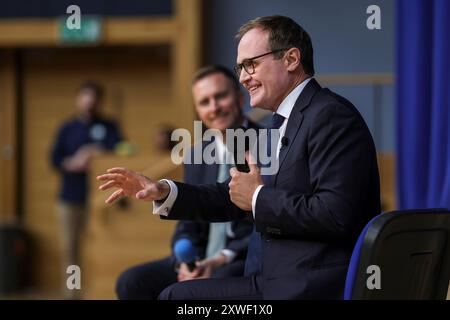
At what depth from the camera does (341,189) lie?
6.64 feet

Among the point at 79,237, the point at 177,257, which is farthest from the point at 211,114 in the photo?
the point at 79,237

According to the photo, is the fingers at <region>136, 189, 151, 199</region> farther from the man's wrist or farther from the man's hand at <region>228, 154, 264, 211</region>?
the man's hand at <region>228, 154, 264, 211</region>

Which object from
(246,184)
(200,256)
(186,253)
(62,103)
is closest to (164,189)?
(246,184)

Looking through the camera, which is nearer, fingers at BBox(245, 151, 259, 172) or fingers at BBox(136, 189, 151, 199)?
fingers at BBox(245, 151, 259, 172)

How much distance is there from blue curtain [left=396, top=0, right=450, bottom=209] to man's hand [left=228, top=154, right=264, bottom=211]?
54.8 inches

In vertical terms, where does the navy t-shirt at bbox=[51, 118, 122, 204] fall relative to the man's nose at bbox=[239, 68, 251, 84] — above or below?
below

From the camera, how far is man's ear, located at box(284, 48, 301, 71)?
7.26 ft

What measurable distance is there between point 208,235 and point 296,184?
1163 millimetres

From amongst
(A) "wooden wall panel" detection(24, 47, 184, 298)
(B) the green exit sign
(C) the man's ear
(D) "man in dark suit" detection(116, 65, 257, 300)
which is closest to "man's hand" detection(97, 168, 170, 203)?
(C) the man's ear

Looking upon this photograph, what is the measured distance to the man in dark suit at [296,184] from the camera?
2043mm

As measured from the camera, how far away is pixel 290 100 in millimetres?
2240

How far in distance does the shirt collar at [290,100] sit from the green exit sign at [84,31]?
15.8 feet

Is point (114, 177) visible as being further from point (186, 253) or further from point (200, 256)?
point (200, 256)
